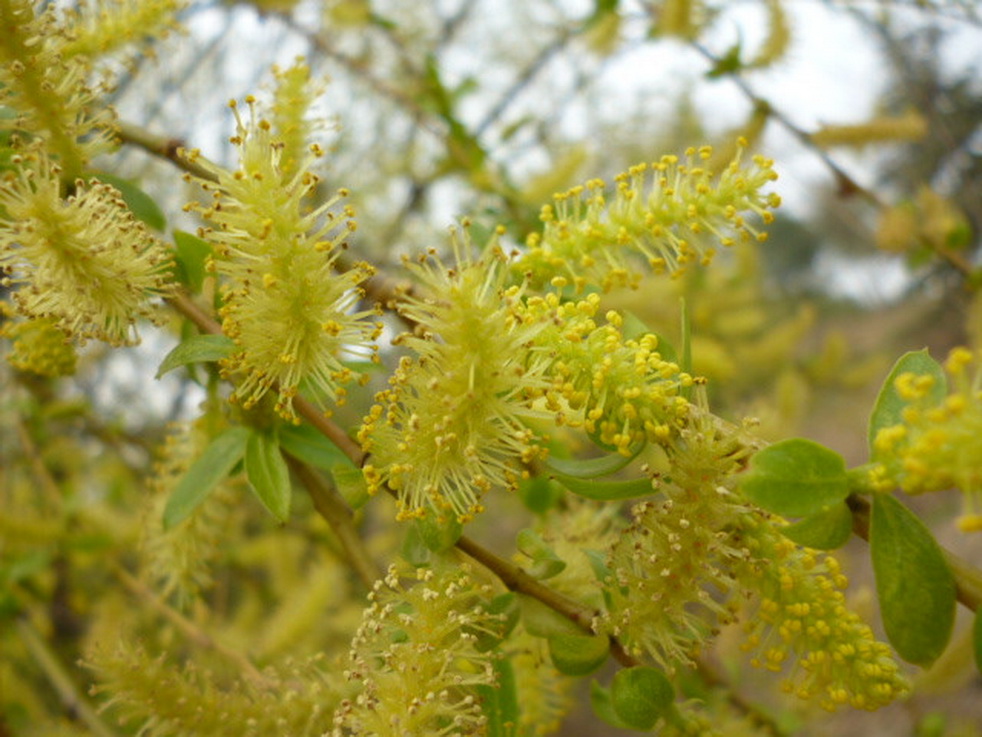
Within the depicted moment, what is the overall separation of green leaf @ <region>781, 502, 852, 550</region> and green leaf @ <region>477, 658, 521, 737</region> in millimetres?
275

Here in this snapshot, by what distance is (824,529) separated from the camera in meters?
0.55

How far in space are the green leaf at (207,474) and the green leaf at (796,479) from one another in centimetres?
46

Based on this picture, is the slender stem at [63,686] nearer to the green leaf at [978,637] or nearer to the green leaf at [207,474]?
the green leaf at [207,474]

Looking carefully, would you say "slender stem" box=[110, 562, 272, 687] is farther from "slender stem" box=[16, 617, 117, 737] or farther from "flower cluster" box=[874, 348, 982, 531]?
"flower cluster" box=[874, 348, 982, 531]

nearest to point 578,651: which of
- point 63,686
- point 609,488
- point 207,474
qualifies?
point 609,488

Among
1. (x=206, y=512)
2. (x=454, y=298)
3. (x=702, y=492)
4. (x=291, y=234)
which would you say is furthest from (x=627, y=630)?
(x=206, y=512)

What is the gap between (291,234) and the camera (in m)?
0.60

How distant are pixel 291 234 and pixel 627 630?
411mm

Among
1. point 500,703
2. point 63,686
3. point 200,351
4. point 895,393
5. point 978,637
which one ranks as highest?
point 895,393

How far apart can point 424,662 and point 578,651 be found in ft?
0.41

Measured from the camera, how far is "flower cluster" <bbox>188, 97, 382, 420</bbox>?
1.96ft

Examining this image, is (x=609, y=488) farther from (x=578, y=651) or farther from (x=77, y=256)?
(x=77, y=256)

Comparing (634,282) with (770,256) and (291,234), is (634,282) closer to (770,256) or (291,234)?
(291,234)

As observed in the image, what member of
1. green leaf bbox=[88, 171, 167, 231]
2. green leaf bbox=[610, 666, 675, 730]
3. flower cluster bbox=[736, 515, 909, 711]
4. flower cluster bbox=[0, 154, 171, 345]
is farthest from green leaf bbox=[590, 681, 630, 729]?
green leaf bbox=[88, 171, 167, 231]
